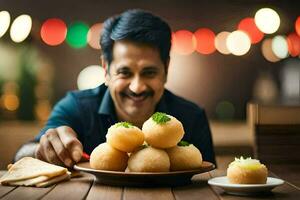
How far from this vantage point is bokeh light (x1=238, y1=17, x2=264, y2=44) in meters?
7.33

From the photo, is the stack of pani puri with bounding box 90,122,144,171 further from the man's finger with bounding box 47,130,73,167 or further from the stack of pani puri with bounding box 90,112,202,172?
the man's finger with bounding box 47,130,73,167

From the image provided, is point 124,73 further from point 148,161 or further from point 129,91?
point 148,161

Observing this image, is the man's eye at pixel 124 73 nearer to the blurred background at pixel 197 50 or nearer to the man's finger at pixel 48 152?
the man's finger at pixel 48 152

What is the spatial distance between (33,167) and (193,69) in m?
5.86

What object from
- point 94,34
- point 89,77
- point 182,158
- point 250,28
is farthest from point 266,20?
point 182,158

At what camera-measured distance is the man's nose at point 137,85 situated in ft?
9.09

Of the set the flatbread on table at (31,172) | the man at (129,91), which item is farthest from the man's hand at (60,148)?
the man at (129,91)

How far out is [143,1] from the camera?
23.6 ft

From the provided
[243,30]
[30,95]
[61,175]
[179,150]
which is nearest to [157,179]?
[179,150]

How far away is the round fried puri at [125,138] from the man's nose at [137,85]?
111 cm

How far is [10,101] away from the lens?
6.85 meters

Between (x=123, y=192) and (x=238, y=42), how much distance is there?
6030mm

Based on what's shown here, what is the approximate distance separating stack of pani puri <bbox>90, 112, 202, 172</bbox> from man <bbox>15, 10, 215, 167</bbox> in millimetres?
966

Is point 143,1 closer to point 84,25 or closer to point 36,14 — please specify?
point 84,25
